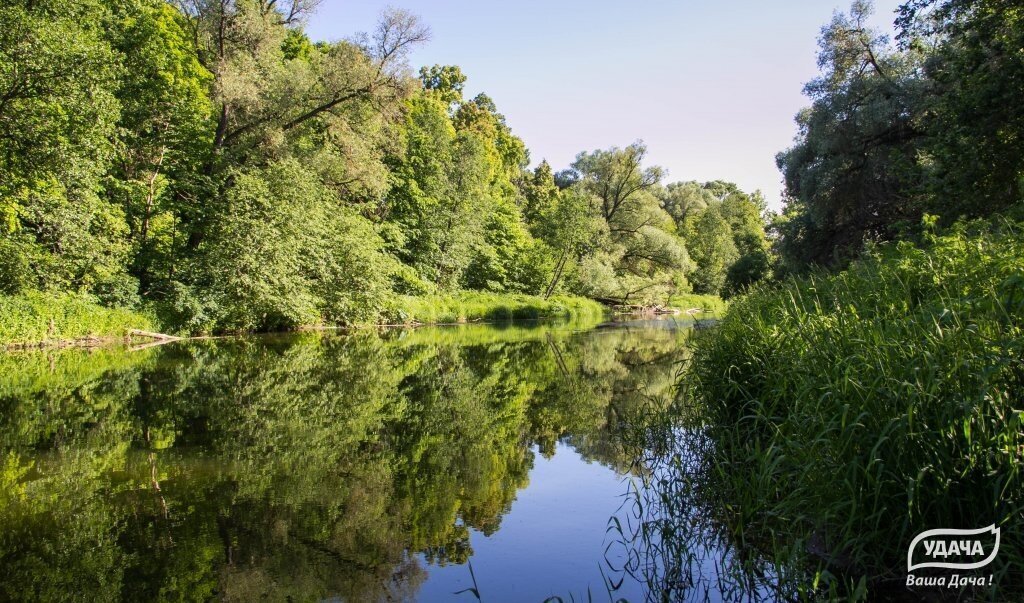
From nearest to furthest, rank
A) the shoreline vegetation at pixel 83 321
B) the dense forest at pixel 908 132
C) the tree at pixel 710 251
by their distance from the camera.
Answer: the dense forest at pixel 908 132
the shoreline vegetation at pixel 83 321
the tree at pixel 710 251

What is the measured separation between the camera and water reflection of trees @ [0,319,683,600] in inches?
134

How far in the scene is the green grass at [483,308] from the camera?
2662cm

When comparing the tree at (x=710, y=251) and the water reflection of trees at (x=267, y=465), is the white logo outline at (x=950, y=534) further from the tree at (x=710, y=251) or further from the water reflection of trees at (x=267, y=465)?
the tree at (x=710, y=251)

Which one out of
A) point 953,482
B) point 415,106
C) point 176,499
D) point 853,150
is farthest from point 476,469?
point 415,106

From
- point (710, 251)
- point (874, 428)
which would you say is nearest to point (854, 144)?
point (874, 428)

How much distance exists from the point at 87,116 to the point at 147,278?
620cm

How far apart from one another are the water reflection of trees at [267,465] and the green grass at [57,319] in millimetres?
2208

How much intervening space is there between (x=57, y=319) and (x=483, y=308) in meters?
18.9

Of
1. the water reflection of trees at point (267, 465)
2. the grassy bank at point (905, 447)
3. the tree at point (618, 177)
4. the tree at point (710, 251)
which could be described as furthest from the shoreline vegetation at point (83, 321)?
the tree at point (710, 251)

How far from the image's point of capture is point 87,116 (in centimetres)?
1428

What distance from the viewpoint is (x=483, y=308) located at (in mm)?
31031

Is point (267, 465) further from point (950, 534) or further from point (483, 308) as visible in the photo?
point (483, 308)

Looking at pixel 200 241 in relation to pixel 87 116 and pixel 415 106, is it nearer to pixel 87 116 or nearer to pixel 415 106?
pixel 87 116

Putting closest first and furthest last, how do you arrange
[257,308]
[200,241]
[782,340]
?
[782,340], [257,308], [200,241]
